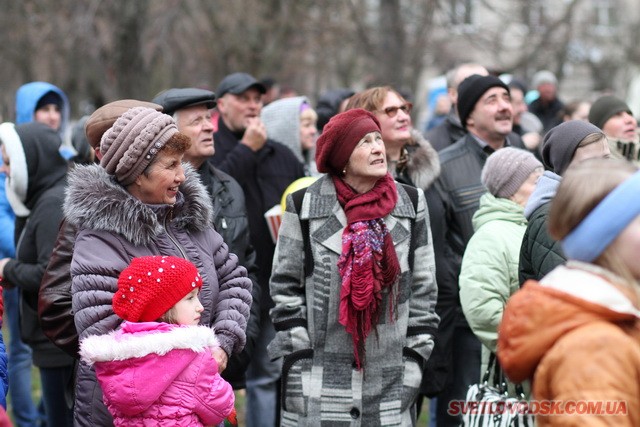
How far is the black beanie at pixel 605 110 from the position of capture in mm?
7180

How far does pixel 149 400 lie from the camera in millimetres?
3799

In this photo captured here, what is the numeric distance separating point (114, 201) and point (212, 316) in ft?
2.23

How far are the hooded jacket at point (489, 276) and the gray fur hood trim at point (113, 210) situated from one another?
1576mm

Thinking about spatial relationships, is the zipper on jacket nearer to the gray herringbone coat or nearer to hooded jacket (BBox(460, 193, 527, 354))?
the gray herringbone coat

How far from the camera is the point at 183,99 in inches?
223

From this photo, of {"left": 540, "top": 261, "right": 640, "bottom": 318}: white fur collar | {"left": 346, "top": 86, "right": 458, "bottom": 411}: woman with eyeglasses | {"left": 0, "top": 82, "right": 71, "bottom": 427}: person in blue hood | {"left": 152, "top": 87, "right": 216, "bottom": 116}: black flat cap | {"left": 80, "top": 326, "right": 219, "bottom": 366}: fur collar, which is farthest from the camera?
{"left": 0, "top": 82, "right": 71, "bottom": 427}: person in blue hood

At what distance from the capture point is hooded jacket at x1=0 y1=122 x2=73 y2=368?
225 inches

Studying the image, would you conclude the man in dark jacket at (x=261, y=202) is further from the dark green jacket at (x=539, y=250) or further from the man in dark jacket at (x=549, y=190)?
the dark green jacket at (x=539, y=250)

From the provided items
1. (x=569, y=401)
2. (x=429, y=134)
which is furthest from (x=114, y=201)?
(x=429, y=134)

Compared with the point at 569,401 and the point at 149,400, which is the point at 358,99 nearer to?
the point at 149,400

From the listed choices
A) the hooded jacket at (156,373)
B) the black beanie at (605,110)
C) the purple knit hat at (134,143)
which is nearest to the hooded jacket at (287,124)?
the black beanie at (605,110)

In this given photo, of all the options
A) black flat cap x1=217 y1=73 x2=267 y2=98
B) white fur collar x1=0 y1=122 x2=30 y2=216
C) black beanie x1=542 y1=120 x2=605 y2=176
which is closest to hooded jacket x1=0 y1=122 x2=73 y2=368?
white fur collar x1=0 y1=122 x2=30 y2=216

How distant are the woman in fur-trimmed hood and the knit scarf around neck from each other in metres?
0.49

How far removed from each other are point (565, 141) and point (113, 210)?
233 cm
